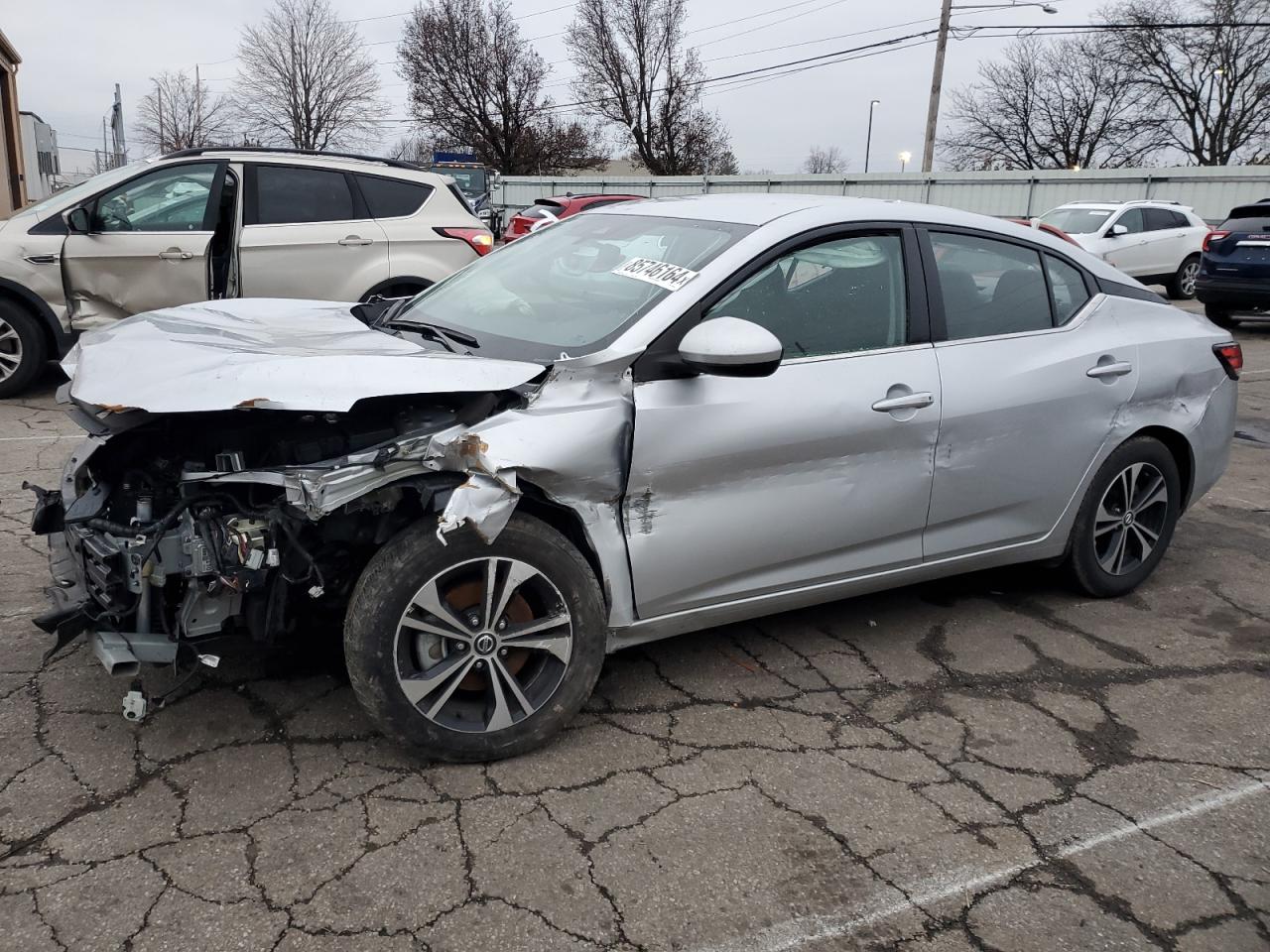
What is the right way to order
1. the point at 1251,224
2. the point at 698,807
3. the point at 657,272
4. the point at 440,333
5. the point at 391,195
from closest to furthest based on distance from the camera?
the point at 698,807, the point at 657,272, the point at 440,333, the point at 391,195, the point at 1251,224

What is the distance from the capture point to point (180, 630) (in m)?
2.68

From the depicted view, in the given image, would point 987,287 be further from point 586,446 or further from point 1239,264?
point 1239,264

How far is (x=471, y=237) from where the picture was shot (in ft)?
26.3

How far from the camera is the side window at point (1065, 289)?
4004 mm

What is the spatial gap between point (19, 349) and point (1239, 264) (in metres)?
13.8

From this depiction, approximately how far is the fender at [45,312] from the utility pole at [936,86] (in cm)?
2534

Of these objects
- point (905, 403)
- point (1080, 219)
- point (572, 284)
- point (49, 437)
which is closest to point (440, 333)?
point (572, 284)

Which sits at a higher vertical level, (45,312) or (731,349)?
(731,349)

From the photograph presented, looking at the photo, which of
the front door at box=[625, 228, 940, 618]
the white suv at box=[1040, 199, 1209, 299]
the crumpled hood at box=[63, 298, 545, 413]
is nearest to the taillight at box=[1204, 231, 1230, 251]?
the white suv at box=[1040, 199, 1209, 299]

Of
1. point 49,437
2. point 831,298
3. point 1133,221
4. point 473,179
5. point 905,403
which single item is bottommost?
point 49,437

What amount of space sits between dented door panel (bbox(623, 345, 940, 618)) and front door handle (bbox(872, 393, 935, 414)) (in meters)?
0.02

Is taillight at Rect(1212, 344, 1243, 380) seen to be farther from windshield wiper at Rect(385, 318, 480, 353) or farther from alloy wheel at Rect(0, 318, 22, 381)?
alloy wheel at Rect(0, 318, 22, 381)

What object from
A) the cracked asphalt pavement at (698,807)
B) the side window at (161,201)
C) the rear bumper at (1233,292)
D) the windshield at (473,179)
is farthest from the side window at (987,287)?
the windshield at (473,179)

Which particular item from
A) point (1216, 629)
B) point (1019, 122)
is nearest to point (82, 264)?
point (1216, 629)
